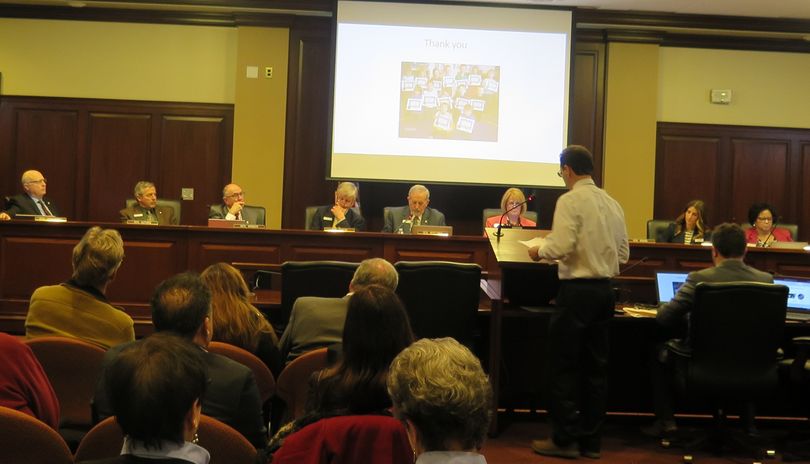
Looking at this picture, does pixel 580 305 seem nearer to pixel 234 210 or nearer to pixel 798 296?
pixel 798 296

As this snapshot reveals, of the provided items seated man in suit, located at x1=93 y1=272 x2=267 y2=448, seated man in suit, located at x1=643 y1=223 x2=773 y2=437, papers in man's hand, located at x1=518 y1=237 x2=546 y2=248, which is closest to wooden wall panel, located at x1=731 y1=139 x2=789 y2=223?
seated man in suit, located at x1=643 y1=223 x2=773 y2=437

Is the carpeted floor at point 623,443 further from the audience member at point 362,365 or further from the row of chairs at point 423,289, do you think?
the audience member at point 362,365

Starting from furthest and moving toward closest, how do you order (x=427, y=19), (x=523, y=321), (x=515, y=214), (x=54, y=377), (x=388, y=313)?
(x=427, y=19) < (x=515, y=214) < (x=523, y=321) < (x=54, y=377) < (x=388, y=313)

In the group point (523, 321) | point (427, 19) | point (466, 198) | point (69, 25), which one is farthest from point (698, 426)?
point (69, 25)

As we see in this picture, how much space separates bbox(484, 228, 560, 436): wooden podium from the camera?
4746 mm

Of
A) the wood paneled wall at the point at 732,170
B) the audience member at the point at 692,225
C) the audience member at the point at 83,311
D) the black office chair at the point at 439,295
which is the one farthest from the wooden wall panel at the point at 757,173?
the audience member at the point at 83,311

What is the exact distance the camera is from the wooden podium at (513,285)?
4.75m

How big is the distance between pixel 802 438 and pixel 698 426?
624mm

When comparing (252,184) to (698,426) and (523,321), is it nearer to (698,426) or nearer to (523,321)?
(523,321)

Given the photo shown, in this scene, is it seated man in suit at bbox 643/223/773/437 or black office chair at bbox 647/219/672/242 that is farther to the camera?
black office chair at bbox 647/219/672/242

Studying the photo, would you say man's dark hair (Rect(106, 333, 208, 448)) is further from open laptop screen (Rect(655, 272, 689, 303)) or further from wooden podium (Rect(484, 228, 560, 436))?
open laptop screen (Rect(655, 272, 689, 303))

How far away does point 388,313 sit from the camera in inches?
88.7

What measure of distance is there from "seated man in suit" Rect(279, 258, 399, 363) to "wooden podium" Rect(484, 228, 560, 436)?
1336mm

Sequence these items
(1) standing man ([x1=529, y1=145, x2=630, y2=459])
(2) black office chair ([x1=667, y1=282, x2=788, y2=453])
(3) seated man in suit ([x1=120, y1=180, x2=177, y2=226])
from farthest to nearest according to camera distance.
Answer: (3) seated man in suit ([x1=120, y1=180, x2=177, y2=226]) < (1) standing man ([x1=529, y1=145, x2=630, y2=459]) < (2) black office chair ([x1=667, y1=282, x2=788, y2=453])
